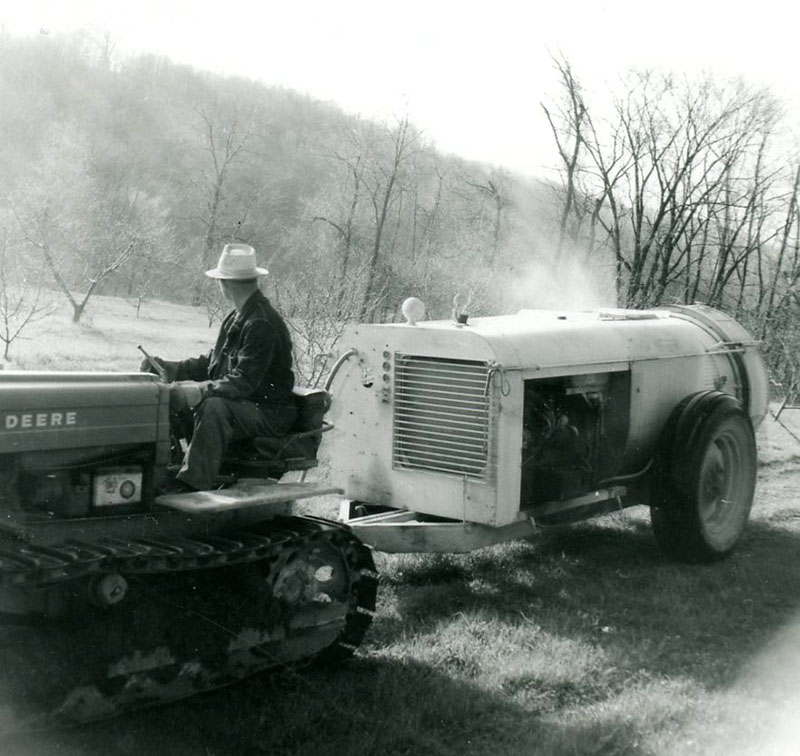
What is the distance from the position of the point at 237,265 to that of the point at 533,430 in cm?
252

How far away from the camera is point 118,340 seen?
1711 centimetres

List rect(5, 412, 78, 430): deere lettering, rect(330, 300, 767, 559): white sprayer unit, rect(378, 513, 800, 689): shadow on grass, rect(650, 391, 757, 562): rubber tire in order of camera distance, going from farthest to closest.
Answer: rect(650, 391, 757, 562): rubber tire, rect(330, 300, 767, 559): white sprayer unit, rect(378, 513, 800, 689): shadow on grass, rect(5, 412, 78, 430): deere lettering

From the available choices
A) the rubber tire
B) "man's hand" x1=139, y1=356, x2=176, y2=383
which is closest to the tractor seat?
"man's hand" x1=139, y1=356, x2=176, y2=383

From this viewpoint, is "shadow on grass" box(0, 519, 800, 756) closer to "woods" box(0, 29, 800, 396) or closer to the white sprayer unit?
the white sprayer unit

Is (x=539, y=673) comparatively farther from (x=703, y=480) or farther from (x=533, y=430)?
(x=703, y=480)

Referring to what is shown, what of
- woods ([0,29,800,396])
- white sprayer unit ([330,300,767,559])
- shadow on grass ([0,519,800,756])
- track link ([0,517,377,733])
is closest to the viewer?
track link ([0,517,377,733])

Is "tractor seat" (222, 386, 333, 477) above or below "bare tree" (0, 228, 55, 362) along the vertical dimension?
below

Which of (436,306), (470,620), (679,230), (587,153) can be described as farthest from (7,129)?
(679,230)

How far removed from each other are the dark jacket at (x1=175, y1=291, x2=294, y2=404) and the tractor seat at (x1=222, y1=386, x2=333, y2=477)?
0.13 metres

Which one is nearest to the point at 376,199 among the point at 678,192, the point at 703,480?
the point at 678,192

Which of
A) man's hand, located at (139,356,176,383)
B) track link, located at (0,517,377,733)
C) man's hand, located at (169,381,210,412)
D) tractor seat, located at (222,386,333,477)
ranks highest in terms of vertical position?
man's hand, located at (139,356,176,383)

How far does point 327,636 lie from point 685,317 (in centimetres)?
499

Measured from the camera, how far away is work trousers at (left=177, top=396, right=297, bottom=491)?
4754mm

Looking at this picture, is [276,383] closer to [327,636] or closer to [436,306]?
[327,636]
